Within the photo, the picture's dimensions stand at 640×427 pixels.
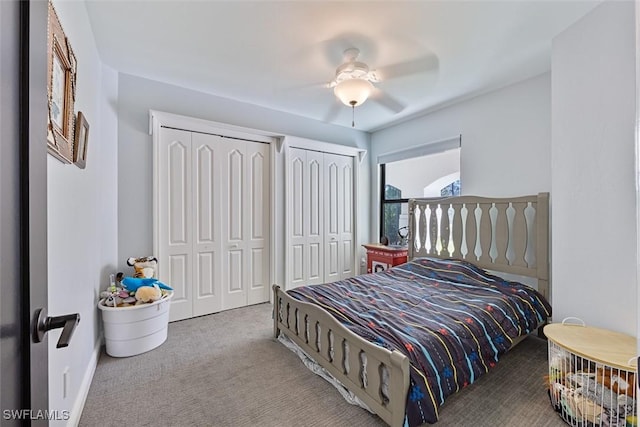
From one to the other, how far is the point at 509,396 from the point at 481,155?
7.80ft

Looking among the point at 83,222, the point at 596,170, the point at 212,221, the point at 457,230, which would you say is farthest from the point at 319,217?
the point at 596,170

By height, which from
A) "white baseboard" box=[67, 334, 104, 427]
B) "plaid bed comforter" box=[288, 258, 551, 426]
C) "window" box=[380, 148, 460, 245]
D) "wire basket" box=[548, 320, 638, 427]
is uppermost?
"window" box=[380, 148, 460, 245]

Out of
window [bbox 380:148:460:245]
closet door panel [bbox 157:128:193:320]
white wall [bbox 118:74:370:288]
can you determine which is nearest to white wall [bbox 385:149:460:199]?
window [bbox 380:148:460:245]

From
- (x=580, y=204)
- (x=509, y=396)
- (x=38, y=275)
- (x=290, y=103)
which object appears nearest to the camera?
(x=38, y=275)

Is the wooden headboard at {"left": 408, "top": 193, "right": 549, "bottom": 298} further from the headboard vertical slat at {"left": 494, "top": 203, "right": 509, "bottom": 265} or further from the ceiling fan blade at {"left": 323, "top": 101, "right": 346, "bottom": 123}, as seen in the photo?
the ceiling fan blade at {"left": 323, "top": 101, "right": 346, "bottom": 123}

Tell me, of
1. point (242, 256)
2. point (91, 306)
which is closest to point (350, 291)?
point (242, 256)

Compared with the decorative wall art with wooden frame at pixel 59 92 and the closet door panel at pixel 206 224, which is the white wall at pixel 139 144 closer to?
the closet door panel at pixel 206 224

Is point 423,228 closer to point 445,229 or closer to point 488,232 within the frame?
point 445,229

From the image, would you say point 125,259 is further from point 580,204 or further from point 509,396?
point 580,204

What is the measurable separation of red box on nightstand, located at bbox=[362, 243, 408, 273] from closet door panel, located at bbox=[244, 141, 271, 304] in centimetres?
151

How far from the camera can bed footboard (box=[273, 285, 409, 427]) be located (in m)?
1.40

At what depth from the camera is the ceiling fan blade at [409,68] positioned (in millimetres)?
2458

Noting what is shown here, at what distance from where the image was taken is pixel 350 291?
2.48 meters

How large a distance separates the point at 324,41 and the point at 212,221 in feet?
7.28
